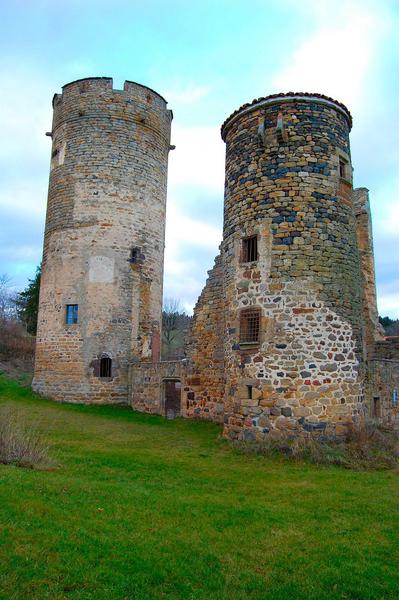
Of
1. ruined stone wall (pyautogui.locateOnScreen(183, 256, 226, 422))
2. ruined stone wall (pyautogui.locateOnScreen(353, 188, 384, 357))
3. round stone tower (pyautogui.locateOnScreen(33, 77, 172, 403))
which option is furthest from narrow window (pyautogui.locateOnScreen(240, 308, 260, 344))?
round stone tower (pyautogui.locateOnScreen(33, 77, 172, 403))

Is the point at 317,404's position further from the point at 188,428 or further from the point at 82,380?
the point at 82,380

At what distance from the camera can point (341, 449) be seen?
1016cm

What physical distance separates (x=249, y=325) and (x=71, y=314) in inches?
432

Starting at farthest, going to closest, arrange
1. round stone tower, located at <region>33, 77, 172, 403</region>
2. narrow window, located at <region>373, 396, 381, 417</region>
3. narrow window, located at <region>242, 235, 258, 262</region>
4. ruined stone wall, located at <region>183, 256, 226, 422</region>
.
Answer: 1. round stone tower, located at <region>33, 77, 172, 403</region>
2. ruined stone wall, located at <region>183, 256, 226, 422</region>
3. narrow window, located at <region>373, 396, 381, 417</region>
4. narrow window, located at <region>242, 235, 258, 262</region>

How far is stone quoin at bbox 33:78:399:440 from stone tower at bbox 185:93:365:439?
0.11 ft

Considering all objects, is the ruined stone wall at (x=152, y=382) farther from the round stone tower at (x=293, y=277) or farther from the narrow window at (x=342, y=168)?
the narrow window at (x=342, y=168)

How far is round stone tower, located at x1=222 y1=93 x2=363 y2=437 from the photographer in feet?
35.8

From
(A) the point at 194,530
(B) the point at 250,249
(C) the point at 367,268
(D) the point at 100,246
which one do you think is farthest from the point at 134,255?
(A) the point at 194,530

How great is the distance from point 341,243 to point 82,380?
41.2 ft

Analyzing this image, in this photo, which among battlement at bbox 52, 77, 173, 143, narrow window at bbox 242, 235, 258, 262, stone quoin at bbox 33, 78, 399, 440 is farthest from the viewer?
battlement at bbox 52, 77, 173, 143

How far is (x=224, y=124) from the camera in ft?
43.9

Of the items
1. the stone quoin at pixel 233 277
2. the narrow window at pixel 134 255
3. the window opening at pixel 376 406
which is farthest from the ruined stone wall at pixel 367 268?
the narrow window at pixel 134 255

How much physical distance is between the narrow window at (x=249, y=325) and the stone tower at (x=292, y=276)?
0.08 ft

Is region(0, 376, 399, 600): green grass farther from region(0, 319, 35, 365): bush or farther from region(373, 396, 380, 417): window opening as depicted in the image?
region(0, 319, 35, 365): bush
